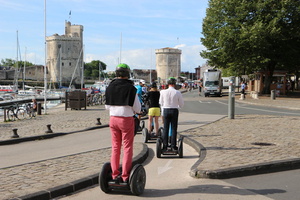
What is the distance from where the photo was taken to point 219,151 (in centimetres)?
795

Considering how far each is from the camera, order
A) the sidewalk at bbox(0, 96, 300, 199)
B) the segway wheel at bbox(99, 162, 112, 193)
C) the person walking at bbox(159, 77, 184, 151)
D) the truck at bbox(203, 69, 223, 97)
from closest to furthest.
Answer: the segway wheel at bbox(99, 162, 112, 193) → the sidewalk at bbox(0, 96, 300, 199) → the person walking at bbox(159, 77, 184, 151) → the truck at bbox(203, 69, 223, 97)

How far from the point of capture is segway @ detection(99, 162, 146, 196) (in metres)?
4.96

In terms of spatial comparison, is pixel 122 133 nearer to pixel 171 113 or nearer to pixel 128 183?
pixel 128 183

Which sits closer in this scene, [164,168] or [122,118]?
[122,118]

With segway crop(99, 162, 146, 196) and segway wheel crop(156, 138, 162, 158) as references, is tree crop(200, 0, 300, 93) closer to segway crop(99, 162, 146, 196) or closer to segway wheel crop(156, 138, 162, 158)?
segway wheel crop(156, 138, 162, 158)

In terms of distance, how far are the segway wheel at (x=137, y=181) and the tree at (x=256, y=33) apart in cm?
3030

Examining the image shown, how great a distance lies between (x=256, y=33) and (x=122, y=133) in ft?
100

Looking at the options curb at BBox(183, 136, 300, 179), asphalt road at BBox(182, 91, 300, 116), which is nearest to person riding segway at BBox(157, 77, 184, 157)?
curb at BBox(183, 136, 300, 179)

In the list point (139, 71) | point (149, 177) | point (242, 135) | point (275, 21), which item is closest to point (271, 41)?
point (275, 21)

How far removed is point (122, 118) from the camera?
502cm

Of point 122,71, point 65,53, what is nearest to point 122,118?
point 122,71

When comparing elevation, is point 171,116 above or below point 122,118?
below

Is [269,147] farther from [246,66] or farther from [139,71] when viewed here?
[139,71]

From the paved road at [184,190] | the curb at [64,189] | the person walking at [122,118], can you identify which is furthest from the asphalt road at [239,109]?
the person walking at [122,118]
